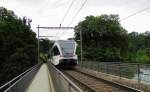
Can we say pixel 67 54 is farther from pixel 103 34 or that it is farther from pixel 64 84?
pixel 103 34

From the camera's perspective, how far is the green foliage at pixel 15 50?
67.8 meters

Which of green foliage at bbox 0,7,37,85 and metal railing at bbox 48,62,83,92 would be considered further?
green foliage at bbox 0,7,37,85

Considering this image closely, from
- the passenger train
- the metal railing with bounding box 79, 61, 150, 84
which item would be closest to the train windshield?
the passenger train

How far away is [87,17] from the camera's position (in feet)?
378

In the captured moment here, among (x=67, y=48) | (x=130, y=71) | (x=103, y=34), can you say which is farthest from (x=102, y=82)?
(x=103, y=34)

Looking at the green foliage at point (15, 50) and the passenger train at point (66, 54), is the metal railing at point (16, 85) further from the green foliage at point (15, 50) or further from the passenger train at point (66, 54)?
the green foliage at point (15, 50)

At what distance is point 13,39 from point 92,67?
1688 inches

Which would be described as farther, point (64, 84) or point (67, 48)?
point (67, 48)

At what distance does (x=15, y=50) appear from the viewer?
7756cm

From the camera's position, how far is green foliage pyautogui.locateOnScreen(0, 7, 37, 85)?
6781 centimetres

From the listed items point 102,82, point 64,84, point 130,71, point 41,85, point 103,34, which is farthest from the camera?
point 103,34

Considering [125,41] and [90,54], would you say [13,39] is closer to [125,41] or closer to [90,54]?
[90,54]

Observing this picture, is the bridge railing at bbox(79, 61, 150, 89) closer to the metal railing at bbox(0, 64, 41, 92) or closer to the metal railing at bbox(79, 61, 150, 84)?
the metal railing at bbox(79, 61, 150, 84)

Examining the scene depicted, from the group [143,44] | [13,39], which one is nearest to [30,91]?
[13,39]
